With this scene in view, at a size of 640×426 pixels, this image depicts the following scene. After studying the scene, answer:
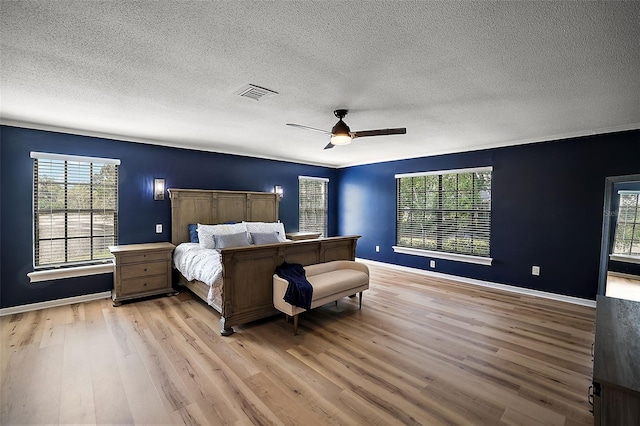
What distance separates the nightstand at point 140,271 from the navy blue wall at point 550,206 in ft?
16.6

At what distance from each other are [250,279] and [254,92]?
2105mm

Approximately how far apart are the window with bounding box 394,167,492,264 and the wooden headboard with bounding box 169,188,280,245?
115 inches

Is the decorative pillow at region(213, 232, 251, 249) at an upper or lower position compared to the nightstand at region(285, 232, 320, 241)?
upper

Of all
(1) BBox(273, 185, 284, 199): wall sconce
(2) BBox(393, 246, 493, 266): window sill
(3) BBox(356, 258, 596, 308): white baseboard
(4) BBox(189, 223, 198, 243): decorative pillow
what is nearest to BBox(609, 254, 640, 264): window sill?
(3) BBox(356, 258, 596, 308): white baseboard

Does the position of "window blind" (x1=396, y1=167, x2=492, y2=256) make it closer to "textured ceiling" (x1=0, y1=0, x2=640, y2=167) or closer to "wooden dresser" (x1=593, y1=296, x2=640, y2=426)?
"textured ceiling" (x1=0, y1=0, x2=640, y2=167)

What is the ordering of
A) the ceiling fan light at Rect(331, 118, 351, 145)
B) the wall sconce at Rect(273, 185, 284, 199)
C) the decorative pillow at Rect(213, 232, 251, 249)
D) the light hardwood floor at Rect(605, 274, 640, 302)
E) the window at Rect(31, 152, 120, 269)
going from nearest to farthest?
the ceiling fan light at Rect(331, 118, 351, 145), the light hardwood floor at Rect(605, 274, 640, 302), the window at Rect(31, 152, 120, 269), the decorative pillow at Rect(213, 232, 251, 249), the wall sconce at Rect(273, 185, 284, 199)

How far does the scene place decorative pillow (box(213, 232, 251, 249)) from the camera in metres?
4.66

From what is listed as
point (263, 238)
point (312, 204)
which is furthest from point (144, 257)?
point (312, 204)

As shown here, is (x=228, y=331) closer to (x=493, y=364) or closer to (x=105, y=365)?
(x=105, y=365)

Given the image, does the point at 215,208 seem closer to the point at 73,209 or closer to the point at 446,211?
the point at 73,209

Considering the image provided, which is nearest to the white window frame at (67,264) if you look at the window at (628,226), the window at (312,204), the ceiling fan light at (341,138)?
the ceiling fan light at (341,138)

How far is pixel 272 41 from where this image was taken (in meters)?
1.93

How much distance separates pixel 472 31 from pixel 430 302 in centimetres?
366

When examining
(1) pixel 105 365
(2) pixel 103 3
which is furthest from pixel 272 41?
(1) pixel 105 365
